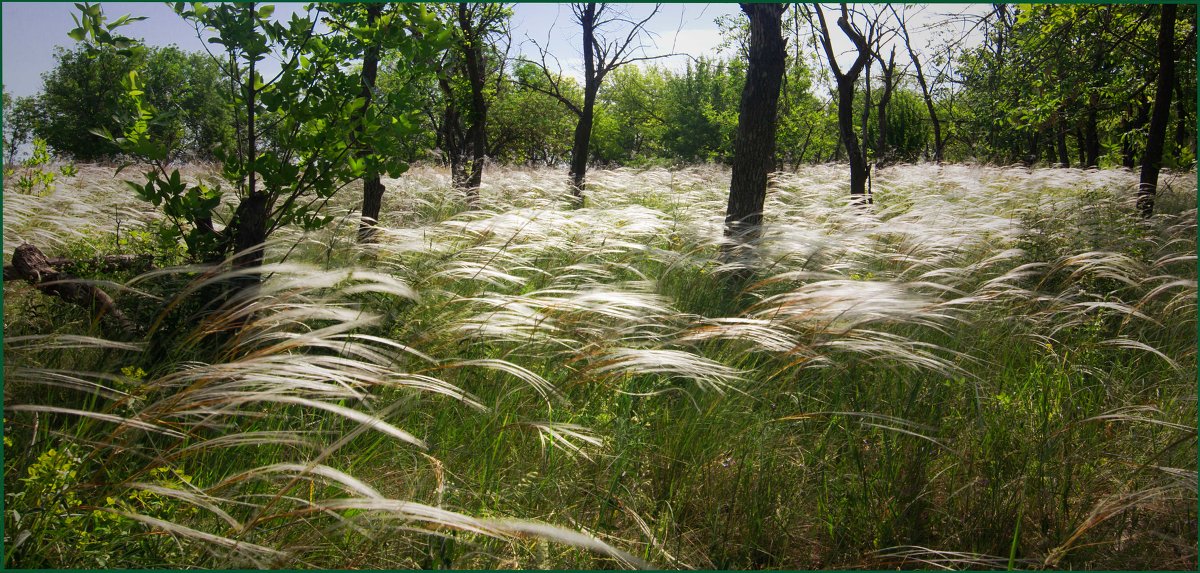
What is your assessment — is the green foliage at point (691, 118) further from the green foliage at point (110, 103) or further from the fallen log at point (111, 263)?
the fallen log at point (111, 263)

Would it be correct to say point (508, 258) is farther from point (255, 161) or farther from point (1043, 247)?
point (1043, 247)

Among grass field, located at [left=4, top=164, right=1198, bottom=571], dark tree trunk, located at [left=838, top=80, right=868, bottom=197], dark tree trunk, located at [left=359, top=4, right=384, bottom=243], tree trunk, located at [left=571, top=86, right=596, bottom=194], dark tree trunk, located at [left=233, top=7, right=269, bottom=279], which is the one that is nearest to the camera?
grass field, located at [left=4, top=164, right=1198, bottom=571]

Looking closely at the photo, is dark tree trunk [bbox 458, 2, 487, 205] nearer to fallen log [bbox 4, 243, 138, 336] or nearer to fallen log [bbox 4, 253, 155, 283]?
fallen log [bbox 4, 253, 155, 283]

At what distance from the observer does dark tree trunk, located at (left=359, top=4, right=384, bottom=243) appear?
143 inches

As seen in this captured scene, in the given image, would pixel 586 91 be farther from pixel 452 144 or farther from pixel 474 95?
pixel 452 144

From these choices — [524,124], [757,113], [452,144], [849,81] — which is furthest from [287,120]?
[524,124]

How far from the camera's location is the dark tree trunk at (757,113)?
5.05m

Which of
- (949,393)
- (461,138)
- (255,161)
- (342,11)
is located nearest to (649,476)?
(949,393)

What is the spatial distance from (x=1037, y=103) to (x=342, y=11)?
30.1ft

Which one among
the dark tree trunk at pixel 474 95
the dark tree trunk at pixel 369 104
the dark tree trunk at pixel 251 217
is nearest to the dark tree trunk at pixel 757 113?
the dark tree trunk at pixel 369 104

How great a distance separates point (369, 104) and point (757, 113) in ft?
9.80

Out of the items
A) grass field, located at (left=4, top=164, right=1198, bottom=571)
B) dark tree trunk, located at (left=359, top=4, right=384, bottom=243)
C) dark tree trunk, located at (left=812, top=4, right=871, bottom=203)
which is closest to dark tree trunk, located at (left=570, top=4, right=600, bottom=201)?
dark tree trunk, located at (left=812, top=4, right=871, bottom=203)

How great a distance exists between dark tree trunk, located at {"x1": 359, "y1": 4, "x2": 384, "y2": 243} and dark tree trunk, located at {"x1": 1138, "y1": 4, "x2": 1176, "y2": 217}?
695cm

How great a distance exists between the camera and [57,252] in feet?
13.3
